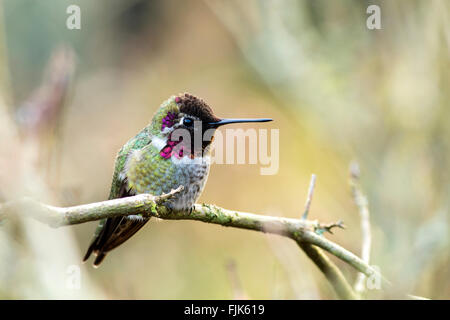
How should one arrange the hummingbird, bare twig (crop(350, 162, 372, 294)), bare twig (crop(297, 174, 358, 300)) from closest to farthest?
bare twig (crop(297, 174, 358, 300)) < bare twig (crop(350, 162, 372, 294)) < the hummingbird

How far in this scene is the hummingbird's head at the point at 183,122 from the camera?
3615mm

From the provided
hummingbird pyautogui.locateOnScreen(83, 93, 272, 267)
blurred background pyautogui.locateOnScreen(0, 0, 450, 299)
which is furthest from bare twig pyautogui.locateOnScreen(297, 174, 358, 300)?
Result: hummingbird pyautogui.locateOnScreen(83, 93, 272, 267)

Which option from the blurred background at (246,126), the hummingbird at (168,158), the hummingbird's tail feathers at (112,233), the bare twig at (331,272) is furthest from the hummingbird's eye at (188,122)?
the bare twig at (331,272)

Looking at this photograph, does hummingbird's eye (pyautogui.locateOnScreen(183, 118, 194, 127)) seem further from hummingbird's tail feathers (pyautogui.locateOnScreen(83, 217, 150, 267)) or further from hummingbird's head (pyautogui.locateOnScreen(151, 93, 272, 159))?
hummingbird's tail feathers (pyautogui.locateOnScreen(83, 217, 150, 267))

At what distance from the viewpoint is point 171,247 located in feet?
27.4

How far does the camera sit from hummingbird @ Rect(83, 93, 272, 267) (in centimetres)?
359

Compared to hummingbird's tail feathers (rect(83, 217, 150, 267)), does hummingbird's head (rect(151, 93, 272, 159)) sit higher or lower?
higher

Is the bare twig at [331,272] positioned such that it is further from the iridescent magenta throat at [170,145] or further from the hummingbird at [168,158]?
the iridescent magenta throat at [170,145]

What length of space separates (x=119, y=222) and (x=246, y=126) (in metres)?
4.56

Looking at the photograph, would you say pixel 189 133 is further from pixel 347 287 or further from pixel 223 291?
pixel 223 291

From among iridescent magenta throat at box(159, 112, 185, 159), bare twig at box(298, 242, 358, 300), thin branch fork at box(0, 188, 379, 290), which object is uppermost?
iridescent magenta throat at box(159, 112, 185, 159)

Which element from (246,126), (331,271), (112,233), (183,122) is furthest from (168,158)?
(246,126)

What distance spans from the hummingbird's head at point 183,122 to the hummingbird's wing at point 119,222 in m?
Result: 0.16

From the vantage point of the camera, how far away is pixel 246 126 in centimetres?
806
